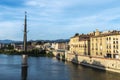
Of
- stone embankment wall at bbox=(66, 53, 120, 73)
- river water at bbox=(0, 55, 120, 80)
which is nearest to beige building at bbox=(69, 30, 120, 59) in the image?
stone embankment wall at bbox=(66, 53, 120, 73)

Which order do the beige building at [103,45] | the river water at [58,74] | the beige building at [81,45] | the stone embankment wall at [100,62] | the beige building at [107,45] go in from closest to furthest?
the river water at [58,74], the stone embankment wall at [100,62], the beige building at [107,45], the beige building at [103,45], the beige building at [81,45]

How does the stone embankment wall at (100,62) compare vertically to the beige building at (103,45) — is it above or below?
below

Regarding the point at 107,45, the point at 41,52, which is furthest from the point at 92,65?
the point at 41,52

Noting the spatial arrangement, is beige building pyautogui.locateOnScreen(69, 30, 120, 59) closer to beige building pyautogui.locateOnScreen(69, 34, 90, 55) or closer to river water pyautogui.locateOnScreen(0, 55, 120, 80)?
beige building pyautogui.locateOnScreen(69, 34, 90, 55)

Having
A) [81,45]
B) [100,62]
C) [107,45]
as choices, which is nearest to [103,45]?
[107,45]

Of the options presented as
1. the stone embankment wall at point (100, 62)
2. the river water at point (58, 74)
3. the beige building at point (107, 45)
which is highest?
the beige building at point (107, 45)

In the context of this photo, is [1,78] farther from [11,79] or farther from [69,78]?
[69,78]

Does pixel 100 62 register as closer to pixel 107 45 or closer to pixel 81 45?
pixel 107 45

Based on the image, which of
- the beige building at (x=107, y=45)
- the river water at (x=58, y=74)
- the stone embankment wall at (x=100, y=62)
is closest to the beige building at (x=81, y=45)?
the stone embankment wall at (x=100, y=62)

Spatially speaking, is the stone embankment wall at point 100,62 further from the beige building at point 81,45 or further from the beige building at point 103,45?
the beige building at point 81,45

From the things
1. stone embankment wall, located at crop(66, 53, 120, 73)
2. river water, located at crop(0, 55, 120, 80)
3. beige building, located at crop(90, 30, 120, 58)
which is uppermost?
beige building, located at crop(90, 30, 120, 58)

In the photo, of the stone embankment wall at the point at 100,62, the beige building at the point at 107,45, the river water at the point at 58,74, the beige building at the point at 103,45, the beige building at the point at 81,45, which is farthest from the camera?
the beige building at the point at 81,45

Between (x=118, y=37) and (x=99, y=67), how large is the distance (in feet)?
29.9

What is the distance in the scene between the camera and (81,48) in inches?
4198
